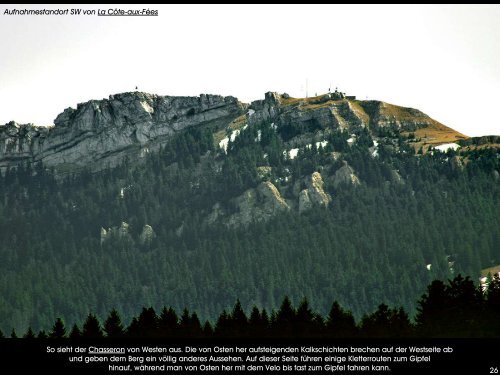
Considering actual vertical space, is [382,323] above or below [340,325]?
below

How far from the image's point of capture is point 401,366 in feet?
258

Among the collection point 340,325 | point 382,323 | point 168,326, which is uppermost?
point 168,326

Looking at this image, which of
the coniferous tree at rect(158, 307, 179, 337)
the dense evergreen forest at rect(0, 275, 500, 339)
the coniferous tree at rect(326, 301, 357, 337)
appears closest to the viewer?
the dense evergreen forest at rect(0, 275, 500, 339)

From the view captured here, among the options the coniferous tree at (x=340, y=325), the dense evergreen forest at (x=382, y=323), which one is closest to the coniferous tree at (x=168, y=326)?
the dense evergreen forest at (x=382, y=323)

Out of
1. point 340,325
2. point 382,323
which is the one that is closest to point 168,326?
point 340,325

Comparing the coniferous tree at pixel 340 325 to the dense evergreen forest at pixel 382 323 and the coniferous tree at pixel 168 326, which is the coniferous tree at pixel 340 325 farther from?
the coniferous tree at pixel 168 326

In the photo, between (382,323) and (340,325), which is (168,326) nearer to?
(340,325)

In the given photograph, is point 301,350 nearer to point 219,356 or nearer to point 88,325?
point 219,356

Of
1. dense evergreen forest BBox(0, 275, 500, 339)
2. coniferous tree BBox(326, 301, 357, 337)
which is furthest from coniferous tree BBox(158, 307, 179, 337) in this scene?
coniferous tree BBox(326, 301, 357, 337)

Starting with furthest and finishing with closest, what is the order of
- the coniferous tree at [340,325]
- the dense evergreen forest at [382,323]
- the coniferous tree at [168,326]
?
the coniferous tree at [168,326], the coniferous tree at [340,325], the dense evergreen forest at [382,323]

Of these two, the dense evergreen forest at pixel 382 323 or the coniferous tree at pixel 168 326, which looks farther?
the coniferous tree at pixel 168 326

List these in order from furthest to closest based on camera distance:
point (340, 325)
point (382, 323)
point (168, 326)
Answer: point (168, 326) → point (340, 325) → point (382, 323)

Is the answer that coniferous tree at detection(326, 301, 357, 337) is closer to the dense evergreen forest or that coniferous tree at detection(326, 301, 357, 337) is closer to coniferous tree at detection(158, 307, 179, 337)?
the dense evergreen forest

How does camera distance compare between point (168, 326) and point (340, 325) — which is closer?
point (340, 325)
